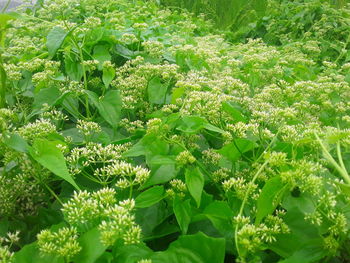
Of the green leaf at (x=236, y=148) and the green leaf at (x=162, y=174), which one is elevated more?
the green leaf at (x=236, y=148)

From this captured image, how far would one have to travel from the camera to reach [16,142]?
1.36 m

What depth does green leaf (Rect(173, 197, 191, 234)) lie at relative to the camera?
4.01 feet

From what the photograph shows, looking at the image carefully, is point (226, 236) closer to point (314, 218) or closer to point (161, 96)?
point (314, 218)

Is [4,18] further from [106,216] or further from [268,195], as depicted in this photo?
[268,195]

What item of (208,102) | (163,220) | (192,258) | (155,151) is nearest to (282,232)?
(192,258)

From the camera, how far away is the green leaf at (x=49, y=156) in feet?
4.00

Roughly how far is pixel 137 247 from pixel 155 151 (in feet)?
1.38

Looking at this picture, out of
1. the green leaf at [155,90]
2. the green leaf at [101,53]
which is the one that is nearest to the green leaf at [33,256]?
the green leaf at [155,90]

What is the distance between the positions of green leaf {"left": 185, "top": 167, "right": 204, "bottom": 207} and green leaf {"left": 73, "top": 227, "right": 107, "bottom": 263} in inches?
13.0

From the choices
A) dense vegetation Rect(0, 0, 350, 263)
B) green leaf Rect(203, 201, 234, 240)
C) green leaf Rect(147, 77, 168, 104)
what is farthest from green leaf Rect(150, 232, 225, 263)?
green leaf Rect(147, 77, 168, 104)

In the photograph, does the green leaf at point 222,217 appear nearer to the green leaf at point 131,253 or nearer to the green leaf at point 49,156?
the green leaf at point 131,253

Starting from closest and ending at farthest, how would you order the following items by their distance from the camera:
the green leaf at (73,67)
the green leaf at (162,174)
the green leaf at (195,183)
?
the green leaf at (195,183), the green leaf at (162,174), the green leaf at (73,67)

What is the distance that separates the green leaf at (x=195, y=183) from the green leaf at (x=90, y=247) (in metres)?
0.33

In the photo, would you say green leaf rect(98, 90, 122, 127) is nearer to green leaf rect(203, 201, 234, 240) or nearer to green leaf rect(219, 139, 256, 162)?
green leaf rect(219, 139, 256, 162)
